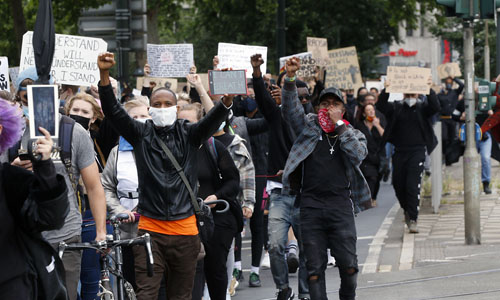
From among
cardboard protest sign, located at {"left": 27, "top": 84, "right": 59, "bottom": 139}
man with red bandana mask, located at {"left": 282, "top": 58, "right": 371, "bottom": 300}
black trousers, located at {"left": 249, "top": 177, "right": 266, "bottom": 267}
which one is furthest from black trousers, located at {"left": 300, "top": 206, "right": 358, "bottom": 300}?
→ cardboard protest sign, located at {"left": 27, "top": 84, "right": 59, "bottom": 139}

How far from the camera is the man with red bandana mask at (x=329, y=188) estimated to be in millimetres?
7594

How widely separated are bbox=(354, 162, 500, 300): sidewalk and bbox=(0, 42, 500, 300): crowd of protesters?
112 cm

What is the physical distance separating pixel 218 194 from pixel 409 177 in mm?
6326

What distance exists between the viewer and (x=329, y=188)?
24.9ft

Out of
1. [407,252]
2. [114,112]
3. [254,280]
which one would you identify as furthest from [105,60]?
[407,252]

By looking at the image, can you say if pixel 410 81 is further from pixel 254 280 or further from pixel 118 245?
pixel 118 245

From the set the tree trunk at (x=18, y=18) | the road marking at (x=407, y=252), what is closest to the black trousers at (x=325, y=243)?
the road marking at (x=407, y=252)

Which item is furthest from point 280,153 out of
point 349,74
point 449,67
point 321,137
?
point 449,67

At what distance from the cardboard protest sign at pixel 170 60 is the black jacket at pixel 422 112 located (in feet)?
9.82

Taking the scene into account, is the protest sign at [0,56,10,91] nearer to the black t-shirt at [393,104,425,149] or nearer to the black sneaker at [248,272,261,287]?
the black sneaker at [248,272,261,287]

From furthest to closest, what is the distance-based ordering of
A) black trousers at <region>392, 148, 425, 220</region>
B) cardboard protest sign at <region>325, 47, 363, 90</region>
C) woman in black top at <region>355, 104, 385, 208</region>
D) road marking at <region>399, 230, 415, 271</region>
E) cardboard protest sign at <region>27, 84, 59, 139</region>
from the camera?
cardboard protest sign at <region>325, 47, 363, 90</region> < woman in black top at <region>355, 104, 385, 208</region> < black trousers at <region>392, 148, 425, 220</region> < road marking at <region>399, 230, 415, 271</region> < cardboard protest sign at <region>27, 84, 59, 139</region>

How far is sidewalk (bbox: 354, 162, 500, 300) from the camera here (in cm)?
912

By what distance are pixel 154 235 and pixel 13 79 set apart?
A: 6091 mm

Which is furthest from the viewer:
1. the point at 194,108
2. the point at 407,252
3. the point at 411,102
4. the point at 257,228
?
the point at 411,102
